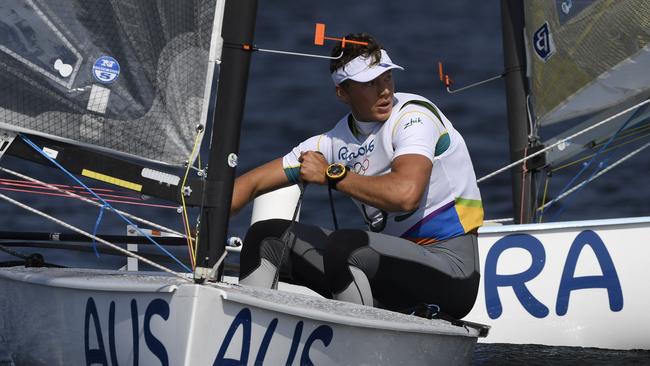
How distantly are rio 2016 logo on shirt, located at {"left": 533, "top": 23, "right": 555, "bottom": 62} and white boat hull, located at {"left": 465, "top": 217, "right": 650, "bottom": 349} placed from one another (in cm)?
114

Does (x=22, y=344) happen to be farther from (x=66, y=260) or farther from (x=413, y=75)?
(x=413, y=75)

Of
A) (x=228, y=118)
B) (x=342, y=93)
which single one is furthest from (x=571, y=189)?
(x=228, y=118)

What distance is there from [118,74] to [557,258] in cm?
221

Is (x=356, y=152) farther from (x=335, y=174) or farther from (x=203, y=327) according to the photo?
(x=203, y=327)

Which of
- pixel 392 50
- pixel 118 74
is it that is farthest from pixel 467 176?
pixel 392 50

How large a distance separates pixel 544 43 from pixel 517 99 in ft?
1.14

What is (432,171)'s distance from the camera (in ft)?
13.7

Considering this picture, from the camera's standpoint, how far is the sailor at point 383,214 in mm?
3965

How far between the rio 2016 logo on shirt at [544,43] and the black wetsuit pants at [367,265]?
2173 mm

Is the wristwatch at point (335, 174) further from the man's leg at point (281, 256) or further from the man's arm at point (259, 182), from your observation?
the man's arm at point (259, 182)

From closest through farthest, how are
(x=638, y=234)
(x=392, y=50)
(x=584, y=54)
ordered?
1. (x=638, y=234)
2. (x=584, y=54)
3. (x=392, y=50)

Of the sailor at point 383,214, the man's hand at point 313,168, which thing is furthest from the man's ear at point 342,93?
the man's hand at point 313,168

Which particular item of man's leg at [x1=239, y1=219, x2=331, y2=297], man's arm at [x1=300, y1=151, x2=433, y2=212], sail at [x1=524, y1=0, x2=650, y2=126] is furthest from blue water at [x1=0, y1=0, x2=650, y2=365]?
man's arm at [x1=300, y1=151, x2=433, y2=212]

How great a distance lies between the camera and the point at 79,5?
13.0 ft
